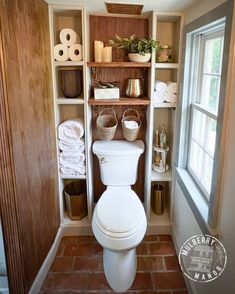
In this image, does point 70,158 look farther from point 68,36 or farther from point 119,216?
point 68,36

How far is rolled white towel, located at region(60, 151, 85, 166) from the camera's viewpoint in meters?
2.45

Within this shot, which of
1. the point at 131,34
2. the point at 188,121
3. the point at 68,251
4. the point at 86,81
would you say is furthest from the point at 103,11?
the point at 68,251

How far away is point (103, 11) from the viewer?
7.53 ft

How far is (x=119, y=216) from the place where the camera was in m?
2.02

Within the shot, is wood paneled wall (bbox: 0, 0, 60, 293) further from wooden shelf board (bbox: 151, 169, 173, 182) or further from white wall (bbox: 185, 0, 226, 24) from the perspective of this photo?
white wall (bbox: 185, 0, 226, 24)

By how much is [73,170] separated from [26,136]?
0.83 meters

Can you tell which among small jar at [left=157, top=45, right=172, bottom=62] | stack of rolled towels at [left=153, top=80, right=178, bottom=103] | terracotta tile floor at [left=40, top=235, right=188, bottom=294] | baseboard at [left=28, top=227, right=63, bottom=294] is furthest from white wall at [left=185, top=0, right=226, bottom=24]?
baseboard at [left=28, top=227, right=63, bottom=294]

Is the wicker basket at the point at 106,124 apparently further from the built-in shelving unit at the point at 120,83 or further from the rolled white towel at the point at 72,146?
the rolled white towel at the point at 72,146

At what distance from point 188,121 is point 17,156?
4.61ft

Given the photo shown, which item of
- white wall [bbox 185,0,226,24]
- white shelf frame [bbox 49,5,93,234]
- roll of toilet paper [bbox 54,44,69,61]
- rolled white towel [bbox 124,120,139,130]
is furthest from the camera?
rolled white towel [bbox 124,120,139,130]

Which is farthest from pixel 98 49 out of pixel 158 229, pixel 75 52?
pixel 158 229

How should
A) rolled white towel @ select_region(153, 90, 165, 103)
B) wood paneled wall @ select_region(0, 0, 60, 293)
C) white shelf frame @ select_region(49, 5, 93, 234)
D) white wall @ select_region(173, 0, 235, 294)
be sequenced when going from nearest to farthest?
white wall @ select_region(173, 0, 235, 294), wood paneled wall @ select_region(0, 0, 60, 293), white shelf frame @ select_region(49, 5, 93, 234), rolled white towel @ select_region(153, 90, 165, 103)

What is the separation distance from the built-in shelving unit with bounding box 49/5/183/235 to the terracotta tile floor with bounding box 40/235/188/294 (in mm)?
159

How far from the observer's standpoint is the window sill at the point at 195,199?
1709 mm
